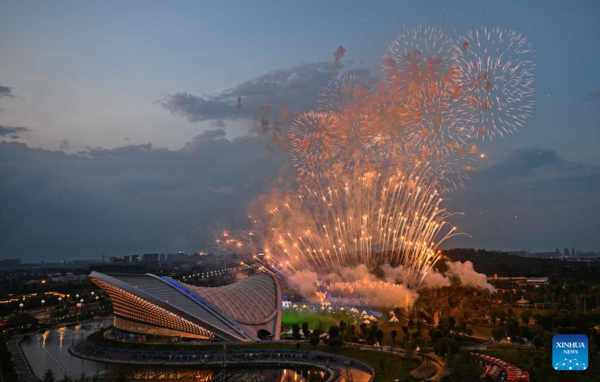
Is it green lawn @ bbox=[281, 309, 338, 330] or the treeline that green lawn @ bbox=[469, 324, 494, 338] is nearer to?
green lawn @ bbox=[281, 309, 338, 330]

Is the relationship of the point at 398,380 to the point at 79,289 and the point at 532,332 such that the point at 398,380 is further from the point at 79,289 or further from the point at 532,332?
the point at 79,289

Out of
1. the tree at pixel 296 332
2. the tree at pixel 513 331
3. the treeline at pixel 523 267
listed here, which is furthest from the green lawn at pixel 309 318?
the treeline at pixel 523 267

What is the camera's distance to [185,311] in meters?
50.5

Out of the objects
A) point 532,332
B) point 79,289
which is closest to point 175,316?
point 532,332

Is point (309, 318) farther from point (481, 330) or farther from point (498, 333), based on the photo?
point (498, 333)

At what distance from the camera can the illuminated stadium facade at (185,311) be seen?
166 ft

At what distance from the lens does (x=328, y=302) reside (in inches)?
2879

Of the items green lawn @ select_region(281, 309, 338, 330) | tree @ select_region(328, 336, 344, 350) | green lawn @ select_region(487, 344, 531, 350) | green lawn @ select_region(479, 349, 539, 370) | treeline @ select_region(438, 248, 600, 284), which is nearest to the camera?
green lawn @ select_region(479, 349, 539, 370)

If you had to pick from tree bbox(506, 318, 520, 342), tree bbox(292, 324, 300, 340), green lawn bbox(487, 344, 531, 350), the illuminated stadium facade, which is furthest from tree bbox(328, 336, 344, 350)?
tree bbox(506, 318, 520, 342)

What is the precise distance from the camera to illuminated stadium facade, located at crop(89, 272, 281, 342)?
5056 centimetres

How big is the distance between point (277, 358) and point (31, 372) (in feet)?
70.0

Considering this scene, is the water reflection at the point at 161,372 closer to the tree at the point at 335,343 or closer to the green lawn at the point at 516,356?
the tree at the point at 335,343

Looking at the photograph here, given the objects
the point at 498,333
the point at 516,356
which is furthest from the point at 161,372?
the point at 498,333

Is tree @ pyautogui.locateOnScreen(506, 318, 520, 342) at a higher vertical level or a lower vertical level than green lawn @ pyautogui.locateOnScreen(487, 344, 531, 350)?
higher
